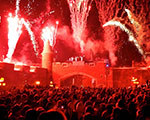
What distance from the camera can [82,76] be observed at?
51281 mm

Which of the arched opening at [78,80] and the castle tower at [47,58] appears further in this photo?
the castle tower at [47,58]

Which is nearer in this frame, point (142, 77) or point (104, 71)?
point (142, 77)

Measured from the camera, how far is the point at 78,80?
169 ft

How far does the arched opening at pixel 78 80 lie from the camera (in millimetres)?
50000

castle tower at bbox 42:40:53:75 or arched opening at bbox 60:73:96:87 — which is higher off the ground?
castle tower at bbox 42:40:53:75

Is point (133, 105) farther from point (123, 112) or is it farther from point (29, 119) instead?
point (29, 119)

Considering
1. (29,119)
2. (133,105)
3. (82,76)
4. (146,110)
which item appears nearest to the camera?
(29,119)

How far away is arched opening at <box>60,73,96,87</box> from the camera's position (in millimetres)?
50000

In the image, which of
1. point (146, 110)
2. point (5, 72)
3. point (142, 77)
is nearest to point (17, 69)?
point (5, 72)

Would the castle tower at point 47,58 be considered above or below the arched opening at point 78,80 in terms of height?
above

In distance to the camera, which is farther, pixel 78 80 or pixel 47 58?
A: pixel 78 80

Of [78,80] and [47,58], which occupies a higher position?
[47,58]

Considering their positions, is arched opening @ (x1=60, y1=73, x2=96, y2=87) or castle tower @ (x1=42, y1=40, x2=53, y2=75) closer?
→ arched opening @ (x1=60, y1=73, x2=96, y2=87)

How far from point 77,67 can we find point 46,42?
434 inches
